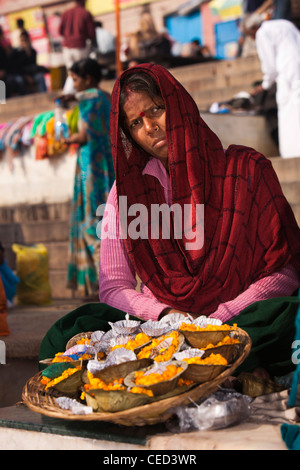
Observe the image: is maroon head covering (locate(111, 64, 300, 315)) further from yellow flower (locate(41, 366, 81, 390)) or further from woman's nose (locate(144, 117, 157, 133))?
yellow flower (locate(41, 366, 81, 390))

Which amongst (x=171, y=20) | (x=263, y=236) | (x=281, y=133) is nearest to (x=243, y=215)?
(x=263, y=236)

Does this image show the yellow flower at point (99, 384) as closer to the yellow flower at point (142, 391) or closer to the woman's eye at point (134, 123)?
the yellow flower at point (142, 391)

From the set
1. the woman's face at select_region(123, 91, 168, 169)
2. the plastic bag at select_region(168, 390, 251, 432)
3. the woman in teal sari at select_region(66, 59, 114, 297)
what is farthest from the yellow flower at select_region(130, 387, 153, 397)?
Answer: the woman in teal sari at select_region(66, 59, 114, 297)

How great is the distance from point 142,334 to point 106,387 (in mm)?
304

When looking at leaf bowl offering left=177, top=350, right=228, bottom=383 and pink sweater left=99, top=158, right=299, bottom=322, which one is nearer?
leaf bowl offering left=177, top=350, right=228, bottom=383

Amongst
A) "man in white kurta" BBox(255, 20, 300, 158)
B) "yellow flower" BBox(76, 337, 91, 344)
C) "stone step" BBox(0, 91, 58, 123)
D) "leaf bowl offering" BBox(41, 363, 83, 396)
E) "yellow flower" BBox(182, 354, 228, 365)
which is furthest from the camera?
"stone step" BBox(0, 91, 58, 123)

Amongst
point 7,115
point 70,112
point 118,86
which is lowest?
point 7,115

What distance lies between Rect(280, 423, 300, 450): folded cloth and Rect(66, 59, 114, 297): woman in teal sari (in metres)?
3.93

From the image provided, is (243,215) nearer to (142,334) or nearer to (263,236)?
(263,236)

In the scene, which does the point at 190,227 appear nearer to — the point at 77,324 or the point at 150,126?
the point at 150,126

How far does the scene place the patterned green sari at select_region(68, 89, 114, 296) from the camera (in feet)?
19.0

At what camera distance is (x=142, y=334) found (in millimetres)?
2326

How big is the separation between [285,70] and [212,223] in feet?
14.7

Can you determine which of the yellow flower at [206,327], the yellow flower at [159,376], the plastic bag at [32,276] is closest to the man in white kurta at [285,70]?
the plastic bag at [32,276]
